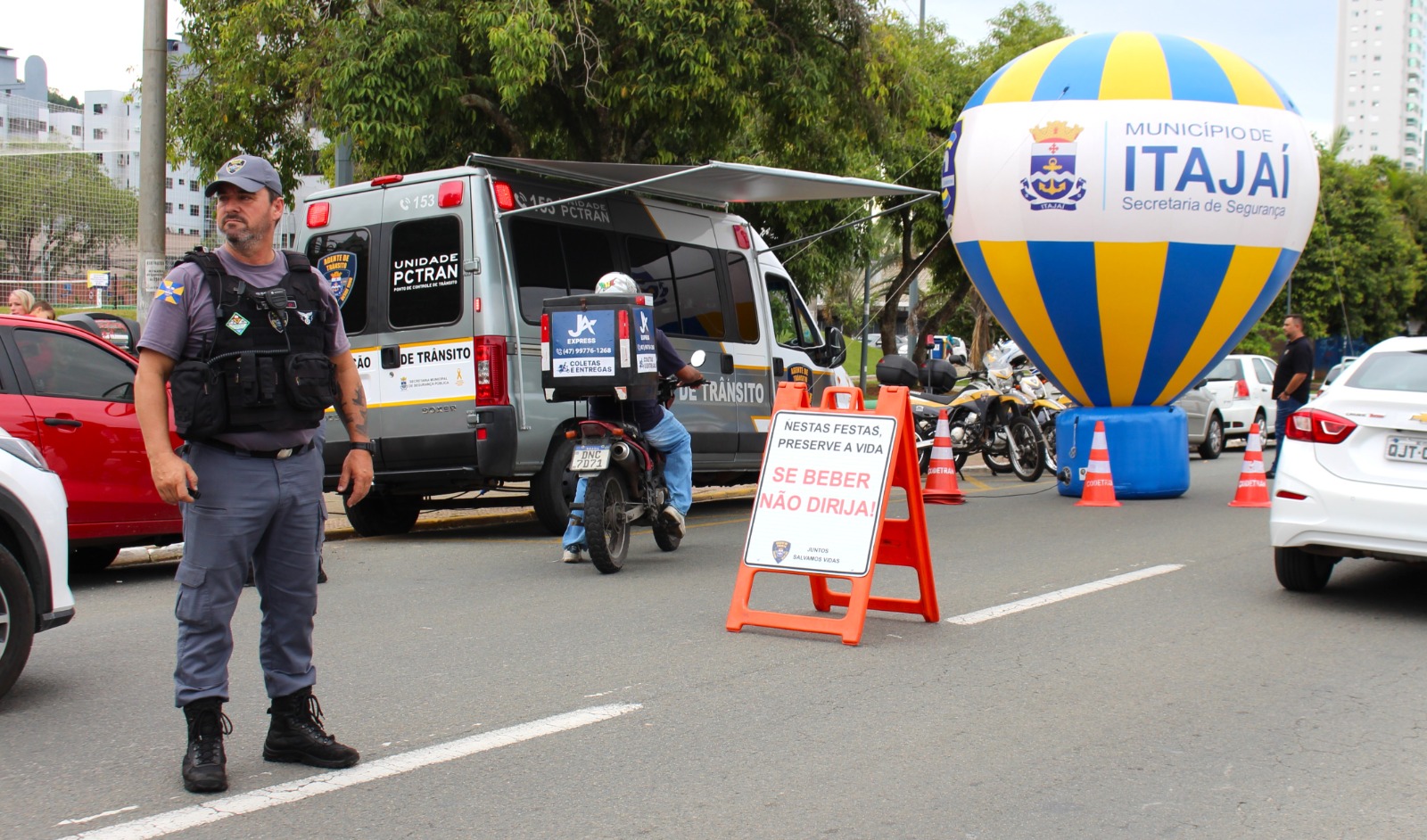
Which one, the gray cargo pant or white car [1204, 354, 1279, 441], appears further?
white car [1204, 354, 1279, 441]

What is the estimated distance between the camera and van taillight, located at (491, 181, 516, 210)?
32.7 ft

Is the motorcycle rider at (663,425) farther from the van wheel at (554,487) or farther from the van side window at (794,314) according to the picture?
the van side window at (794,314)

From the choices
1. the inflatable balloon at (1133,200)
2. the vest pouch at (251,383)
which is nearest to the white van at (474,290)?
the inflatable balloon at (1133,200)

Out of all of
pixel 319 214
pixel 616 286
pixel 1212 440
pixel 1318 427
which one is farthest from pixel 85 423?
pixel 1212 440

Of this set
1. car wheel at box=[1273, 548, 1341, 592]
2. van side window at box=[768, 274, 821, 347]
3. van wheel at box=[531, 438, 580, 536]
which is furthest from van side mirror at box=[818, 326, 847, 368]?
car wheel at box=[1273, 548, 1341, 592]

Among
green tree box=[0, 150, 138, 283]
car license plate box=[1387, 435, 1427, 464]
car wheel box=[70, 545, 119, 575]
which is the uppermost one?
green tree box=[0, 150, 138, 283]

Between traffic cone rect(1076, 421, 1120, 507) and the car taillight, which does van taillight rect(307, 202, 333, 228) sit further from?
traffic cone rect(1076, 421, 1120, 507)

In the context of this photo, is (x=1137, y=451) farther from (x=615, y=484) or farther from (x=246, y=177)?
(x=246, y=177)

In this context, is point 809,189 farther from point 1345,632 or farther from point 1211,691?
point 1211,691

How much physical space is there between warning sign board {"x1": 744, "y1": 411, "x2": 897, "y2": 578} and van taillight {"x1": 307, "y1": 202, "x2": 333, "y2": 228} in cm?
516

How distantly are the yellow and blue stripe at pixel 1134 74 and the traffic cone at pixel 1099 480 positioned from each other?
316 cm

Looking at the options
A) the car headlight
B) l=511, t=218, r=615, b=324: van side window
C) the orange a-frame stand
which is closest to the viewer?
the car headlight

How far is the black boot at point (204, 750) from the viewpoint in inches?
162

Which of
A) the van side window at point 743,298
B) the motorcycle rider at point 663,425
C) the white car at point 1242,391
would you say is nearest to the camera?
the motorcycle rider at point 663,425
